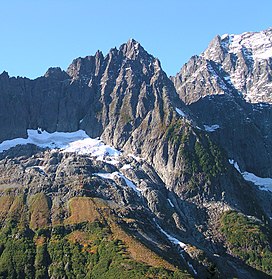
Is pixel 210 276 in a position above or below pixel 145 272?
below

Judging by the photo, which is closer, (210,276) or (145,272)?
(210,276)

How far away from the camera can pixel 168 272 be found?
196 m

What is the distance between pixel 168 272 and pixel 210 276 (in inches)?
5899

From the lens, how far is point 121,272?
19862 centimetres

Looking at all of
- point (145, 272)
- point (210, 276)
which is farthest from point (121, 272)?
point (210, 276)

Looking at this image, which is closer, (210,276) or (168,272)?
(210,276)

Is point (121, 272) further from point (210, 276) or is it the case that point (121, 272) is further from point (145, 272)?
point (210, 276)

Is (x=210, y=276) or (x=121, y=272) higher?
(x=121, y=272)

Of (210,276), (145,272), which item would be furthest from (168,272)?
(210,276)

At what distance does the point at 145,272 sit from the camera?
19512cm

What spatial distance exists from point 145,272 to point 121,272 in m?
10.5

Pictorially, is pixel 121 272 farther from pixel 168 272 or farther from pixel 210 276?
pixel 210 276

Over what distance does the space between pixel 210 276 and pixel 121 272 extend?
153103 mm
